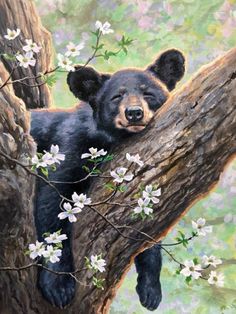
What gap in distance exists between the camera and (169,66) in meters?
2.08

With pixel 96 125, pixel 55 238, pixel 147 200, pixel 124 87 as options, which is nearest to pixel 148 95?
pixel 124 87

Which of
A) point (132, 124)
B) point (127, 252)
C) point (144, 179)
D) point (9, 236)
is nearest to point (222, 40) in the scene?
point (132, 124)

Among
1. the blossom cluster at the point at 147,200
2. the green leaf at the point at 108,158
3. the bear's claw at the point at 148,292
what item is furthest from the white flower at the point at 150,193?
the bear's claw at the point at 148,292

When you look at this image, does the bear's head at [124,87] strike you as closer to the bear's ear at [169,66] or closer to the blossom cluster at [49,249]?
the bear's ear at [169,66]

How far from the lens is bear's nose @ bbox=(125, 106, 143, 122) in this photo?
6.24 feet

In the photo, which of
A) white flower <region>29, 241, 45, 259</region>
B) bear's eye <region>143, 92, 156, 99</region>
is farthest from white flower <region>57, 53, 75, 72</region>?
white flower <region>29, 241, 45, 259</region>

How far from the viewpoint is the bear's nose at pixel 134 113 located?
1.90 m

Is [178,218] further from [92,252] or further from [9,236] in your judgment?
[9,236]

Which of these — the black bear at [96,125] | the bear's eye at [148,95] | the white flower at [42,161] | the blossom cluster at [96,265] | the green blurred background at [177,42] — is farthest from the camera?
the green blurred background at [177,42]

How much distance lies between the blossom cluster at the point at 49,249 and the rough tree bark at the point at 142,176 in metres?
0.03

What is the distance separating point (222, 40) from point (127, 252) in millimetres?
833

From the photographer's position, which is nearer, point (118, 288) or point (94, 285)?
point (94, 285)

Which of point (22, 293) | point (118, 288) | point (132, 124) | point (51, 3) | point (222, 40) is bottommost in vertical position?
point (118, 288)

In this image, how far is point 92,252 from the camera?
1823mm
